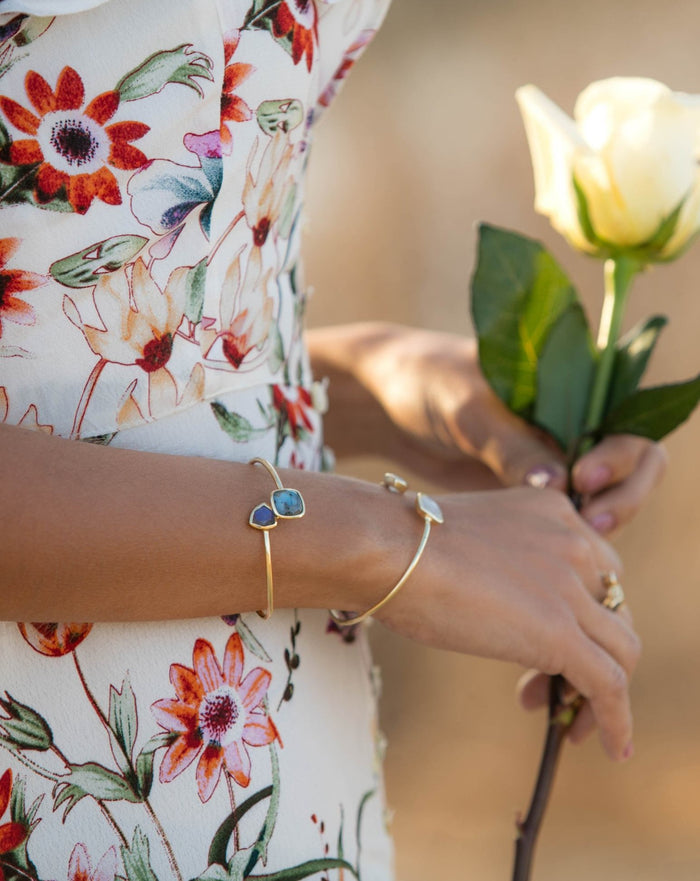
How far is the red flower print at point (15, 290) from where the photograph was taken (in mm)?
439

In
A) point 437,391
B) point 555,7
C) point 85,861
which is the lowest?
point 85,861

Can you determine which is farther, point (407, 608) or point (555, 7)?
point (555, 7)

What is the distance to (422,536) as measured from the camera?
0.51 metres

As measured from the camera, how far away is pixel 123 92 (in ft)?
1.46

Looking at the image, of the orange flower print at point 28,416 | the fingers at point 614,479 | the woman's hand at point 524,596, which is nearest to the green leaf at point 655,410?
the fingers at point 614,479

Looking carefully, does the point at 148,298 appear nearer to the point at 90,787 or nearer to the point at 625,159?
the point at 90,787

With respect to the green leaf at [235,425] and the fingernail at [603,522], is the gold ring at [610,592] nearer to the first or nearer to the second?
the fingernail at [603,522]

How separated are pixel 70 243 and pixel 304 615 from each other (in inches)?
10.5

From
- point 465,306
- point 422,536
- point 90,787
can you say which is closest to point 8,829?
point 90,787

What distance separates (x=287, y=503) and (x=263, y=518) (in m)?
0.02

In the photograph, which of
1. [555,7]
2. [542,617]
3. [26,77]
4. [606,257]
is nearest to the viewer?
[26,77]

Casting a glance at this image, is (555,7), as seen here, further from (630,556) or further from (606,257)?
(606,257)

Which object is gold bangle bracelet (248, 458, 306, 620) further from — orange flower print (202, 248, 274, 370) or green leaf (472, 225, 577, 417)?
green leaf (472, 225, 577, 417)

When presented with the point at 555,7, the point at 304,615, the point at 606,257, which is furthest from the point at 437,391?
the point at 555,7
